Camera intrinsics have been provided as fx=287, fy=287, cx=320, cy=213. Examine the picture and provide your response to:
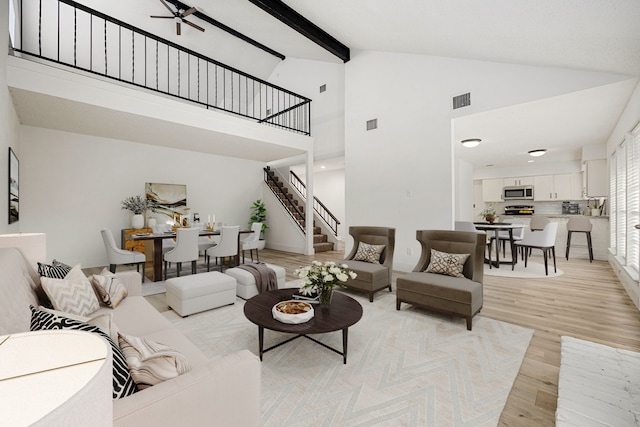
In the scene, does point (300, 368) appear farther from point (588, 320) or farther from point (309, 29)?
point (309, 29)

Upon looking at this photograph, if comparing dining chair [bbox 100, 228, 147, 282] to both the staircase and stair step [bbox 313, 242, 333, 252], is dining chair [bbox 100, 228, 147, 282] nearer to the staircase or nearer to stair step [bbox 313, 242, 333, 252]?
the staircase

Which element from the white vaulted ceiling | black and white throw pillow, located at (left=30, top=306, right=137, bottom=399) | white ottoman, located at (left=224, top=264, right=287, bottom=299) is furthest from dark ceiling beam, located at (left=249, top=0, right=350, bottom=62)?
black and white throw pillow, located at (left=30, top=306, right=137, bottom=399)

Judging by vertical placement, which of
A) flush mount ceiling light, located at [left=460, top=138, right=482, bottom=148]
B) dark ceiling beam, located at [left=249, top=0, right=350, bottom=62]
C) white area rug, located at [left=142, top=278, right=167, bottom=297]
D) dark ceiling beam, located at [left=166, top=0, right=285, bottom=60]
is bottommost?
white area rug, located at [left=142, top=278, right=167, bottom=297]

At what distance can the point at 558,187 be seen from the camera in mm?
7844

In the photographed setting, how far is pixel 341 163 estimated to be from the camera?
28.0 feet

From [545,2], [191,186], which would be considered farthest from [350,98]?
[191,186]

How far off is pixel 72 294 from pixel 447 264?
3518 millimetres

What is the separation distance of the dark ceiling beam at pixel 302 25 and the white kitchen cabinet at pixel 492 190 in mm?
5976

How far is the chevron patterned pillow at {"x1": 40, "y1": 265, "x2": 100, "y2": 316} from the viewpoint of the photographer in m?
1.91

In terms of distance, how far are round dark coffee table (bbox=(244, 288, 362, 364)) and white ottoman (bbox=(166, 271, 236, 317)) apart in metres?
0.87

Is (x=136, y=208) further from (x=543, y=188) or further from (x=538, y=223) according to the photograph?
(x=543, y=188)

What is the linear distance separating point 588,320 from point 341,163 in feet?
21.1

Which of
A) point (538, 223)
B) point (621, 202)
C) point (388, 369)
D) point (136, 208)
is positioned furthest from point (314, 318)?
point (538, 223)

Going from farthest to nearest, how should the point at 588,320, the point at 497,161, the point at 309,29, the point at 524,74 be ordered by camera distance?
1. the point at 497,161
2. the point at 309,29
3. the point at 524,74
4. the point at 588,320
